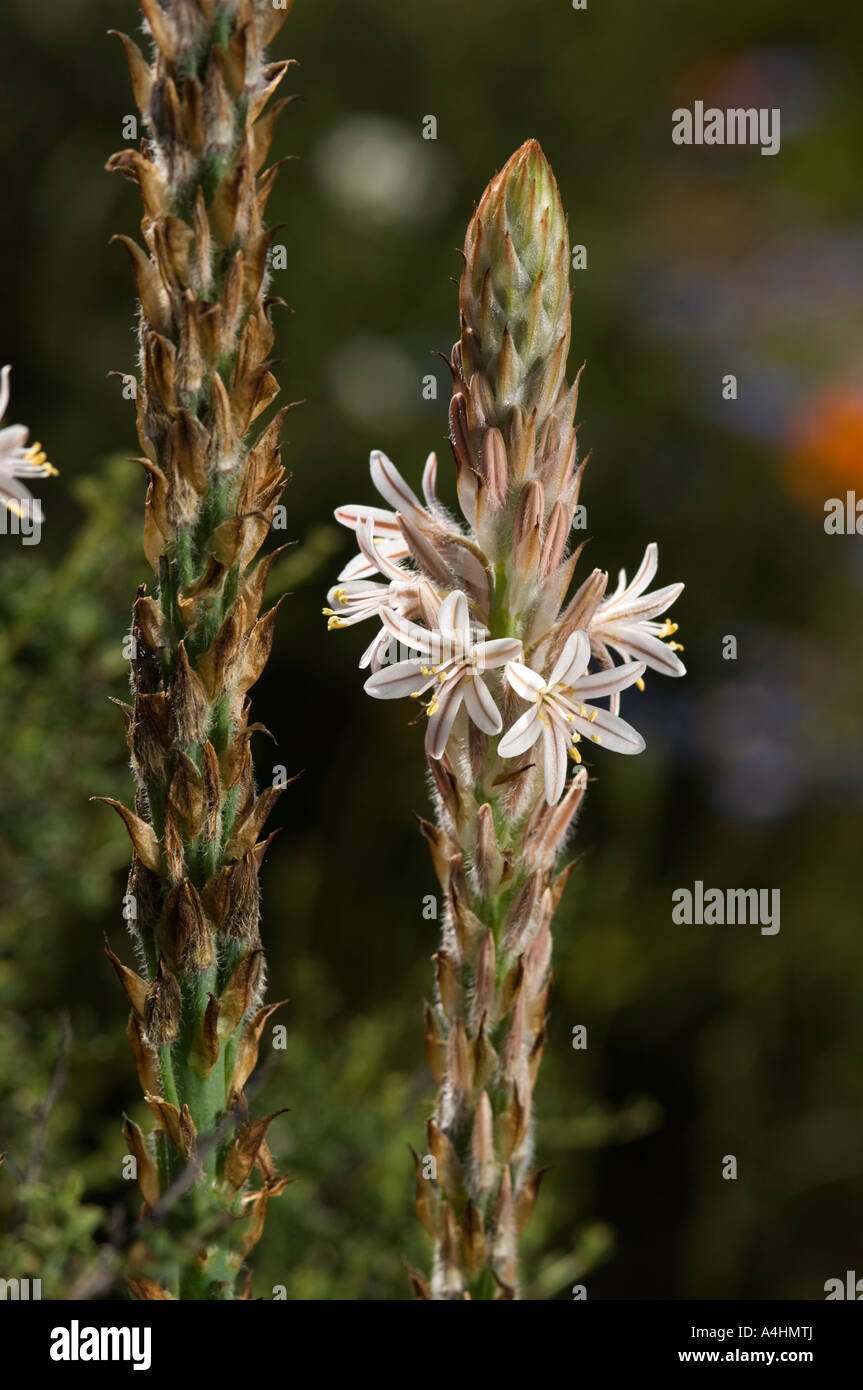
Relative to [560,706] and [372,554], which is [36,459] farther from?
[560,706]

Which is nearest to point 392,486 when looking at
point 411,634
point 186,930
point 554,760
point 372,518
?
point 372,518

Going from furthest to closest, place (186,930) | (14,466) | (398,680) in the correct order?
(398,680)
(14,466)
(186,930)

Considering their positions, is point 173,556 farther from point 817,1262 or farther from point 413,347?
point 413,347

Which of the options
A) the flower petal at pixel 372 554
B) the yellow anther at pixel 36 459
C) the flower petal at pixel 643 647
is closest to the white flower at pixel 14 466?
the yellow anther at pixel 36 459

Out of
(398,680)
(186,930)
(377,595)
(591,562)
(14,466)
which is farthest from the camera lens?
(591,562)

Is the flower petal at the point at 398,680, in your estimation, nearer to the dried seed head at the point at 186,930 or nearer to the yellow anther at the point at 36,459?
the dried seed head at the point at 186,930

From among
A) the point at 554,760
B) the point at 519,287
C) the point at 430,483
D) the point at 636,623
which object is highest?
the point at 519,287
